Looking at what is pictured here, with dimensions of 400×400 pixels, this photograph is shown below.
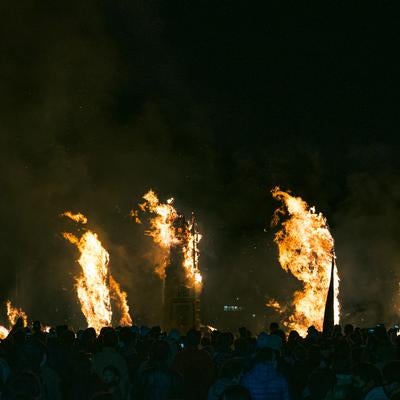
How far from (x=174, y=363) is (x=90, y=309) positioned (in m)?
32.5

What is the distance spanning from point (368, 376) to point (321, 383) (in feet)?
2.47

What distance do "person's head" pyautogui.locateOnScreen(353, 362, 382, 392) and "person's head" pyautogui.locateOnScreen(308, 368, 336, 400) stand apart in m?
0.45

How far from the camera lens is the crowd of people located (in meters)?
7.63

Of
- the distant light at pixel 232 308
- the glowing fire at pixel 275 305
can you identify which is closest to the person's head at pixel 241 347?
the glowing fire at pixel 275 305

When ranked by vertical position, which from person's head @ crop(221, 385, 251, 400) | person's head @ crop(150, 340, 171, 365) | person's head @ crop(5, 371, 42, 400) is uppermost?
person's head @ crop(150, 340, 171, 365)

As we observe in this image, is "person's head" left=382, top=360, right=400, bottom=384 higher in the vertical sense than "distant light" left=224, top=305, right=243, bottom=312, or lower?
lower

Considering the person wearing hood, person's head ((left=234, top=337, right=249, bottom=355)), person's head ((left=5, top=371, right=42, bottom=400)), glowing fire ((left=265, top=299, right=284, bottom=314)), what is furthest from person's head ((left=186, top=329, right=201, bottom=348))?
glowing fire ((left=265, top=299, right=284, bottom=314))

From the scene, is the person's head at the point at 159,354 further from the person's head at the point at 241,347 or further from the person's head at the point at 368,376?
the person's head at the point at 241,347

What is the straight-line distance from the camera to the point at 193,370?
32.6ft

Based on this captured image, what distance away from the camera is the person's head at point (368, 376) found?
790cm

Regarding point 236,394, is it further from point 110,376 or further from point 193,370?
point 193,370

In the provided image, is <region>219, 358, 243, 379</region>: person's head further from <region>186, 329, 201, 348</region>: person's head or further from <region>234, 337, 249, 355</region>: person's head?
<region>234, 337, 249, 355</region>: person's head

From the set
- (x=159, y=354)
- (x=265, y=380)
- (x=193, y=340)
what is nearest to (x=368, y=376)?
(x=265, y=380)

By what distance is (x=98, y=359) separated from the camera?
9859mm
